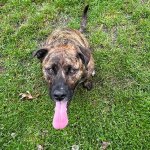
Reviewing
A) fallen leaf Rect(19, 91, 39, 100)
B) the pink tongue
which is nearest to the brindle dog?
the pink tongue

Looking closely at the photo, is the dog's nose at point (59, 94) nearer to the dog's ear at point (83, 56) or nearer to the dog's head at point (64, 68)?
the dog's head at point (64, 68)

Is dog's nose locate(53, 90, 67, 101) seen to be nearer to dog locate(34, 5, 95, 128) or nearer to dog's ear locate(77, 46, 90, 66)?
dog locate(34, 5, 95, 128)

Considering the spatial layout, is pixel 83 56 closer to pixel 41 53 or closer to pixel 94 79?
pixel 41 53

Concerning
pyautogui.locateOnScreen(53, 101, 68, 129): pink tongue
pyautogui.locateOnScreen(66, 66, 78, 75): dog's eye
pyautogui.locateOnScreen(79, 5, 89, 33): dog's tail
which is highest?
pyautogui.locateOnScreen(66, 66, 78, 75): dog's eye

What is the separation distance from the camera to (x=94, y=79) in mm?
6094

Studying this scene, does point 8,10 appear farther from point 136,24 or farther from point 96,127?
point 96,127

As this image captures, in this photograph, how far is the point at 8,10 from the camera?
7.27 meters

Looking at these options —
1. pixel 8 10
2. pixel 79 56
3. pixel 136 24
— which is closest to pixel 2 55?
pixel 8 10

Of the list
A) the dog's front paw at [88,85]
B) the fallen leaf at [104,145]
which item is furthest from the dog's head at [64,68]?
the fallen leaf at [104,145]

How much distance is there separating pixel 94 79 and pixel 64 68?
139cm

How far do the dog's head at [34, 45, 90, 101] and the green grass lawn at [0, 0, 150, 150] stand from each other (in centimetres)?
94

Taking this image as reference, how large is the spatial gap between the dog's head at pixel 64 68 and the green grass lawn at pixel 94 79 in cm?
94

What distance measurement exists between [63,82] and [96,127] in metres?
1.23

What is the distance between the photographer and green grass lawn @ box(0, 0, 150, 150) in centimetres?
552
